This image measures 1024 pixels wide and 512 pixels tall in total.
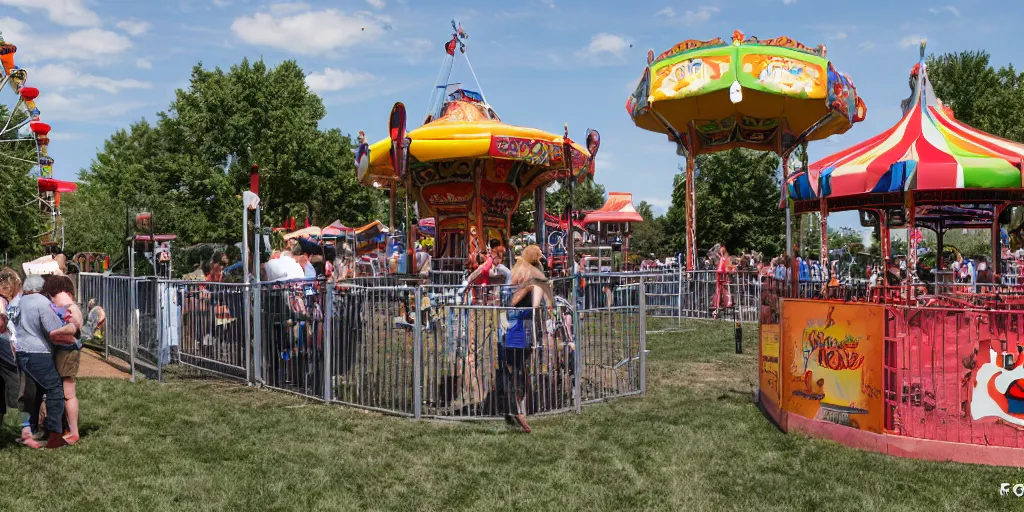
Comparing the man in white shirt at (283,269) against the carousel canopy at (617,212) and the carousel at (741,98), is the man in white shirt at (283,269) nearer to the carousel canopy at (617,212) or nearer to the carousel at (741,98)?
the carousel at (741,98)

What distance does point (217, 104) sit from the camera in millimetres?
36500

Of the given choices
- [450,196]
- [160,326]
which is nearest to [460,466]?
[160,326]

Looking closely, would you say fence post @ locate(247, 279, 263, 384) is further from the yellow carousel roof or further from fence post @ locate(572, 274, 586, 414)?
the yellow carousel roof

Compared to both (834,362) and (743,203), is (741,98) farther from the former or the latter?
(743,203)

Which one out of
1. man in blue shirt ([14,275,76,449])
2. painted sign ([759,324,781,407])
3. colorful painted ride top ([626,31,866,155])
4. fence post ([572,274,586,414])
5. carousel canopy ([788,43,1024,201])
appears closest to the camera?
man in blue shirt ([14,275,76,449])

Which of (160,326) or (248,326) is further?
(160,326)

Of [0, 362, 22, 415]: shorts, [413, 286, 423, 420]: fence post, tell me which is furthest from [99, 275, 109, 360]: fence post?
[413, 286, 423, 420]: fence post

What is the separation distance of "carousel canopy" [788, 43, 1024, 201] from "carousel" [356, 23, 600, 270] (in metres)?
4.81

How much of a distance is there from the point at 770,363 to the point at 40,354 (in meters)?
6.49

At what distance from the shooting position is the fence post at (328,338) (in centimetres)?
803

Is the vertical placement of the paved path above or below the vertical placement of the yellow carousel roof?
below

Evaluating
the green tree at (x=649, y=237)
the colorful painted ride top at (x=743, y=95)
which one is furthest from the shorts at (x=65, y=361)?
the green tree at (x=649, y=237)

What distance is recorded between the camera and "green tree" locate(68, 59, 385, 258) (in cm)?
3612

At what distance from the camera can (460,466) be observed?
5.89 meters
